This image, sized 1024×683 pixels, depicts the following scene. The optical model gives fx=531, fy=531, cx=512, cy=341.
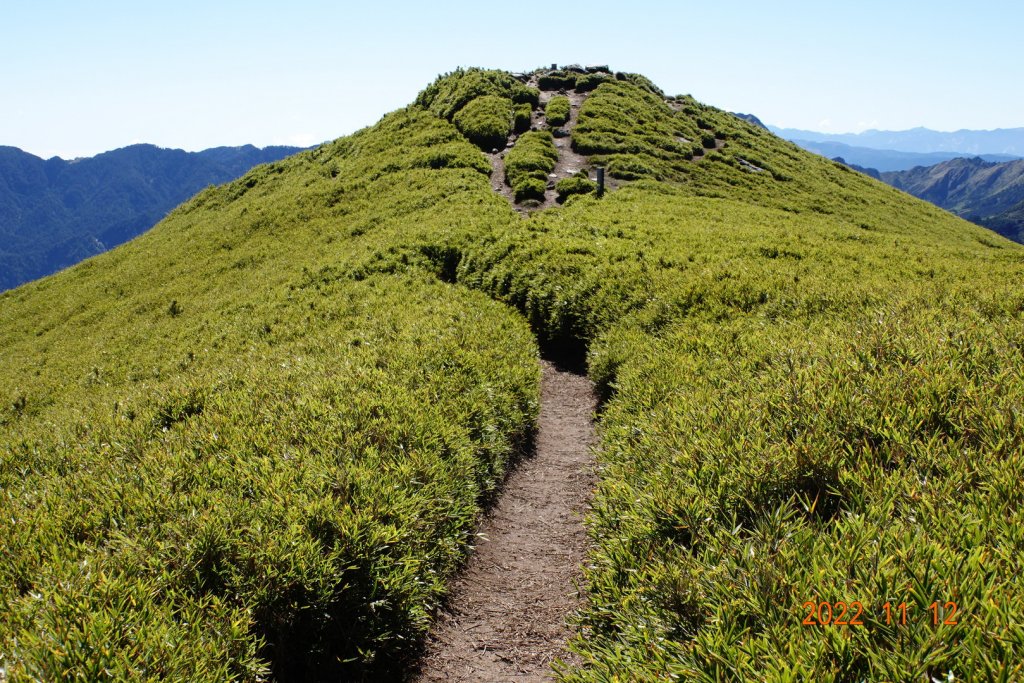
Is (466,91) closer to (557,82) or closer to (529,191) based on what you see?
(557,82)

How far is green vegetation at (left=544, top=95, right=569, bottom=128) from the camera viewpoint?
137ft

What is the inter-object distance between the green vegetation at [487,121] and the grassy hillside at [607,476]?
25.2 meters

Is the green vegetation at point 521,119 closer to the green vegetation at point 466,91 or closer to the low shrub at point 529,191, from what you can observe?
the green vegetation at point 466,91

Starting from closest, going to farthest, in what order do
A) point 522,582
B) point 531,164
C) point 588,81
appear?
point 522,582
point 531,164
point 588,81

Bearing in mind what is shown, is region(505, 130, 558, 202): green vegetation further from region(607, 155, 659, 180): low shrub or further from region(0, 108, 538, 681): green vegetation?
region(0, 108, 538, 681): green vegetation

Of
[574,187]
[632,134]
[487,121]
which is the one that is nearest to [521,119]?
[487,121]

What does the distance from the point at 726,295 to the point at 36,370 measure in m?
25.1

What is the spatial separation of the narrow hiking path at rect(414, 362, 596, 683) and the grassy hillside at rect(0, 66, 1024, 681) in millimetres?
533

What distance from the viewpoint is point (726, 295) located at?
12.2m

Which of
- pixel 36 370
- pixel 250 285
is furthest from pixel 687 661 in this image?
pixel 36 370

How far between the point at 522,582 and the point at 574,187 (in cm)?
2603

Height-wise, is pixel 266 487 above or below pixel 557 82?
below

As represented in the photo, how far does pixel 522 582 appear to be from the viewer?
714cm

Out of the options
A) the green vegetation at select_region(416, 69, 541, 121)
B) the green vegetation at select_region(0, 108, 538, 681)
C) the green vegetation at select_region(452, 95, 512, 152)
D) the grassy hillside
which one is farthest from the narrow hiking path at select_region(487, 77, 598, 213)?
the grassy hillside
